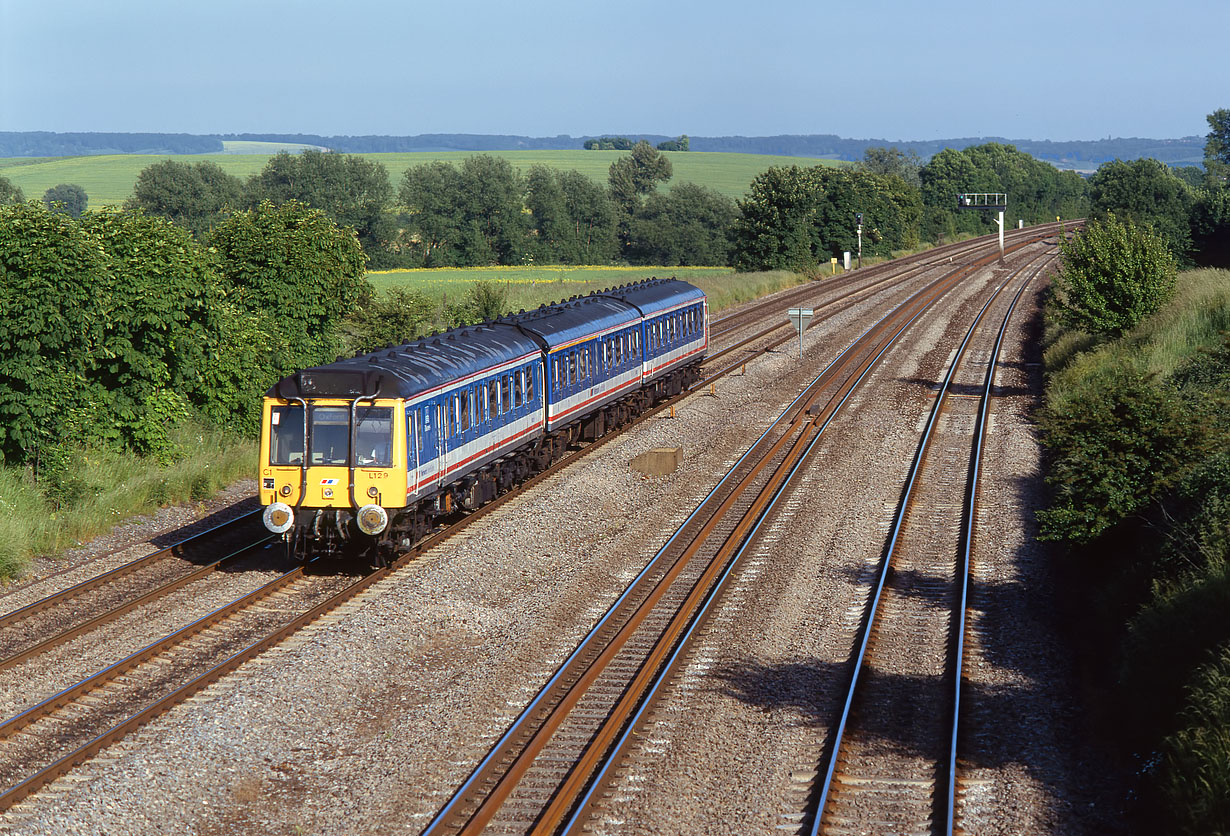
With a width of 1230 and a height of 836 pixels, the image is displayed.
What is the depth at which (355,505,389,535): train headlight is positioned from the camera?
1702 centimetres

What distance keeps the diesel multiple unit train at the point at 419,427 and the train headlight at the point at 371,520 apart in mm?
14

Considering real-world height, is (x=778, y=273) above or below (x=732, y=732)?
above

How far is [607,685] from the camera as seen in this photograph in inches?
532

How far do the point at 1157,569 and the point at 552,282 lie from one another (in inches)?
2686

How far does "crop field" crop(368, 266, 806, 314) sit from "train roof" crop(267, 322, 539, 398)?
83.7 ft

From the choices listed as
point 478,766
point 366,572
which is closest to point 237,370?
point 366,572

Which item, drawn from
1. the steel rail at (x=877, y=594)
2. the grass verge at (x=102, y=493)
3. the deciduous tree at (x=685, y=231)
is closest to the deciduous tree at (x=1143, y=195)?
the steel rail at (x=877, y=594)

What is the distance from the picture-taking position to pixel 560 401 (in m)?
25.4

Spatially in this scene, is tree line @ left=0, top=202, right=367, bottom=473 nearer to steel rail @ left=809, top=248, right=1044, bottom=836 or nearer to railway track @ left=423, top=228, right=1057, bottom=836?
railway track @ left=423, top=228, right=1057, bottom=836

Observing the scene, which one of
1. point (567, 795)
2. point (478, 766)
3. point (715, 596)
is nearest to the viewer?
point (567, 795)

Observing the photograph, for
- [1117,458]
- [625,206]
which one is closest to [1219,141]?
[625,206]

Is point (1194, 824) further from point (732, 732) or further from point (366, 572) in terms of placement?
point (366, 572)

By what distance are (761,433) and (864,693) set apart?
→ 1687cm

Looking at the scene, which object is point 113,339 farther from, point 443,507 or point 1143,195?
point 1143,195
